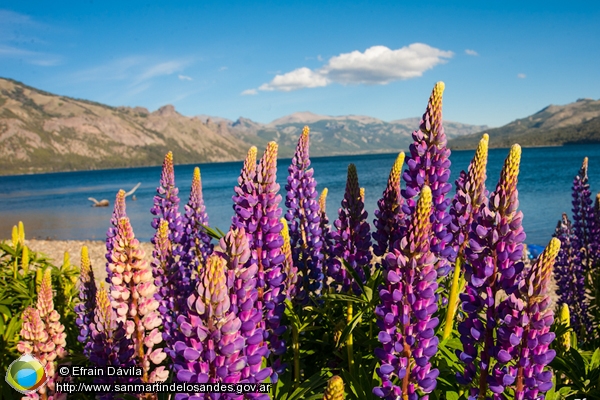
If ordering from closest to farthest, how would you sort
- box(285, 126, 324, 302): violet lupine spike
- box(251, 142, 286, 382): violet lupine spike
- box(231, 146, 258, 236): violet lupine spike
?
1. box(251, 142, 286, 382): violet lupine spike
2. box(231, 146, 258, 236): violet lupine spike
3. box(285, 126, 324, 302): violet lupine spike

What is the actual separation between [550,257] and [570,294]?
7.03 metres

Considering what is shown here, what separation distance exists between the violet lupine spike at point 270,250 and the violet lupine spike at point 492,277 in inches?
47.6

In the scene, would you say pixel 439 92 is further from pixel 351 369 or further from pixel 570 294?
pixel 570 294

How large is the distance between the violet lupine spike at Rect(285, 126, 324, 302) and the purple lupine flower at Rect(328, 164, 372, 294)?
718mm

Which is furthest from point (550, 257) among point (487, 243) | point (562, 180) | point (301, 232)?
point (562, 180)

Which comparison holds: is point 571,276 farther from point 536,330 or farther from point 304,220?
point 536,330

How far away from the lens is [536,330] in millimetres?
2133

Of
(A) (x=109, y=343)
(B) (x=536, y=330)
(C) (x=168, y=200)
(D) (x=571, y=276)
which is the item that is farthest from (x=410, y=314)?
(D) (x=571, y=276)

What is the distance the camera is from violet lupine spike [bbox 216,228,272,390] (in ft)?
7.30

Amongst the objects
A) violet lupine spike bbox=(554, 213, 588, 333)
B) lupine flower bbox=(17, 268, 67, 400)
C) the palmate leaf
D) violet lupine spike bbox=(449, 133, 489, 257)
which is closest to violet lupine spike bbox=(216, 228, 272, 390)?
the palmate leaf

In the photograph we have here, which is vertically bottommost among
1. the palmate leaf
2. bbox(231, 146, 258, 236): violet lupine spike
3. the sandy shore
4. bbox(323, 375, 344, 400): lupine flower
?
the sandy shore

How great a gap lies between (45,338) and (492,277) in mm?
2745

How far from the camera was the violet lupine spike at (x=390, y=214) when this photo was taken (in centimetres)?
334

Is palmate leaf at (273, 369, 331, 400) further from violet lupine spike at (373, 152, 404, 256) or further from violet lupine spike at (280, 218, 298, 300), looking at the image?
violet lupine spike at (373, 152, 404, 256)
